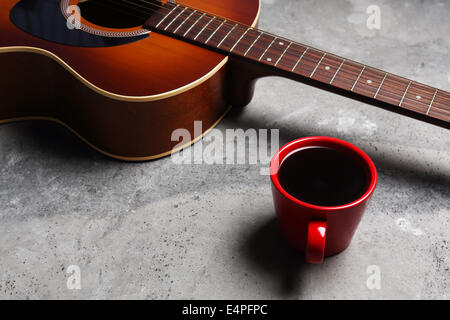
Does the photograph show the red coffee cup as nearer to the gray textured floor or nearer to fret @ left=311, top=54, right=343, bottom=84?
the gray textured floor

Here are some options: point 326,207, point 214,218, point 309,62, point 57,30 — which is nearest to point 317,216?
point 326,207

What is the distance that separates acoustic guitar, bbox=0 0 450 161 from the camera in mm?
766

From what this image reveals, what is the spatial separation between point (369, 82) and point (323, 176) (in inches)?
8.9

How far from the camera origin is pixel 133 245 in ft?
2.38

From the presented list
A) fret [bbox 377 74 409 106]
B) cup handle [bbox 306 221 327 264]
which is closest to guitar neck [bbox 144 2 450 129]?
fret [bbox 377 74 409 106]

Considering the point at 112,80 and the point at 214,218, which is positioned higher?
the point at 112,80

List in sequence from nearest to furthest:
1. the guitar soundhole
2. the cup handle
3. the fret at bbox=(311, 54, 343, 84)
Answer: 1. the cup handle
2. the fret at bbox=(311, 54, 343, 84)
3. the guitar soundhole

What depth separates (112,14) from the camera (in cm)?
91

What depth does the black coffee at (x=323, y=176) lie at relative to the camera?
0.61m

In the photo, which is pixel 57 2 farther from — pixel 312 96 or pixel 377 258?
pixel 377 258

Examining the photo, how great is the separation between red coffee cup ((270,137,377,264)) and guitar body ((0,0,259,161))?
0.23 meters

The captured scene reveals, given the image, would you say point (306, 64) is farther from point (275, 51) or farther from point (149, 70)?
point (149, 70)

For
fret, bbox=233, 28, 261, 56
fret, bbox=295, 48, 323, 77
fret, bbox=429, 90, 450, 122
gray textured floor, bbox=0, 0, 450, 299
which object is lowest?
gray textured floor, bbox=0, 0, 450, 299

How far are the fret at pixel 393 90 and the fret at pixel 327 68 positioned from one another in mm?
80
